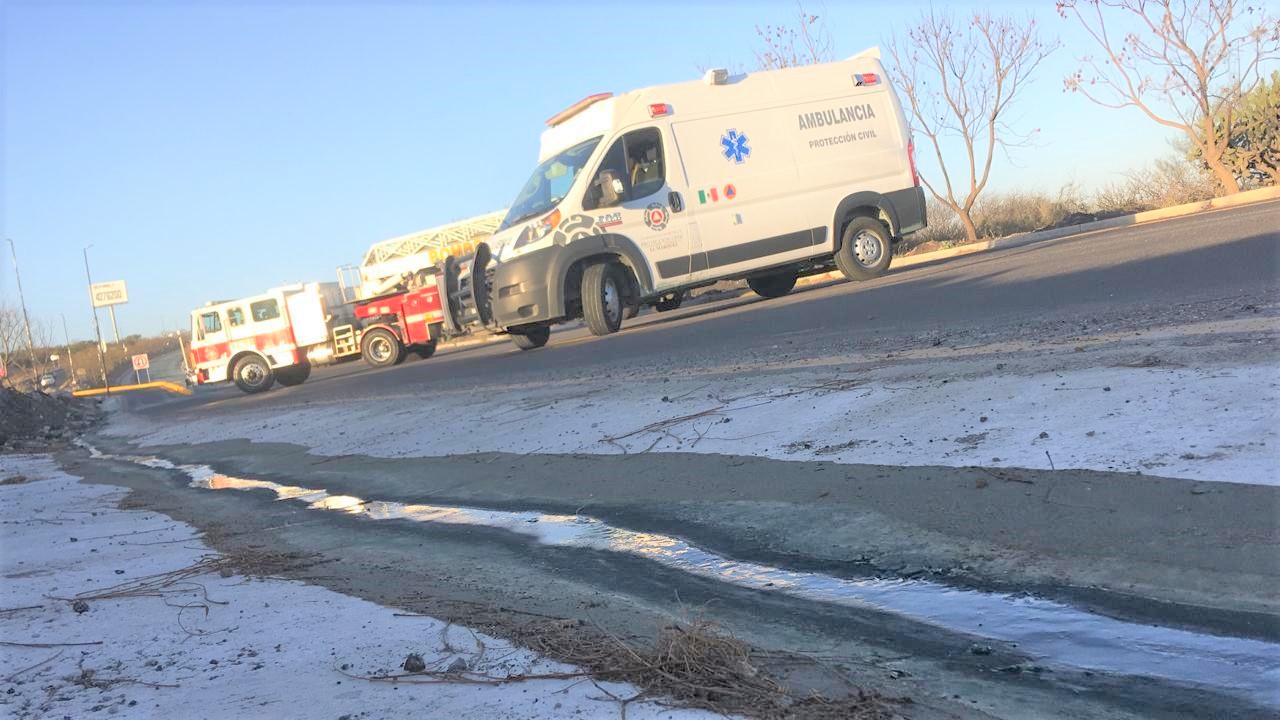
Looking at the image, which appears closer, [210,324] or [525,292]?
[525,292]

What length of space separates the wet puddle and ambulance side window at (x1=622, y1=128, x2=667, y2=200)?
8823 mm

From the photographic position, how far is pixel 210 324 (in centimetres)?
2698

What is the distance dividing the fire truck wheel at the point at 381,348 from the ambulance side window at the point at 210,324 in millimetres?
3959

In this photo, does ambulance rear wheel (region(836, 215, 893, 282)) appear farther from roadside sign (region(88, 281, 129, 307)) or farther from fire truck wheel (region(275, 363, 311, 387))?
roadside sign (region(88, 281, 129, 307))

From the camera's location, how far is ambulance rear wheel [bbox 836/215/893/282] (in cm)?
1531

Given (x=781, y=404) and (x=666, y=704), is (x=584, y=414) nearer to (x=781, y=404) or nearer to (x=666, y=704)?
(x=781, y=404)

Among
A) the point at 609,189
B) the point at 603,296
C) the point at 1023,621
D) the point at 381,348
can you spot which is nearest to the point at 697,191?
the point at 609,189

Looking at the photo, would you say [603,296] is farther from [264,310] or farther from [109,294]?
[109,294]

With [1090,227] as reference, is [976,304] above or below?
below

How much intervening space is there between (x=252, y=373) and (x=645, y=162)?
17040mm

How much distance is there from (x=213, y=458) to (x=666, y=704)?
33.7ft

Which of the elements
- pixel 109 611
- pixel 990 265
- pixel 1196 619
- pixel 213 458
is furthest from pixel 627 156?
pixel 1196 619

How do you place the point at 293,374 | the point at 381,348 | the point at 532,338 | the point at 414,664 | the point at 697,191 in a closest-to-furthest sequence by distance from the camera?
the point at 414,664, the point at 697,191, the point at 532,338, the point at 381,348, the point at 293,374

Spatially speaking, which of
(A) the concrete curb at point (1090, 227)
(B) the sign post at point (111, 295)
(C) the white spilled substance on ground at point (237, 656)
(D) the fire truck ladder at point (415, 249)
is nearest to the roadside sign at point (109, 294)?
(B) the sign post at point (111, 295)
